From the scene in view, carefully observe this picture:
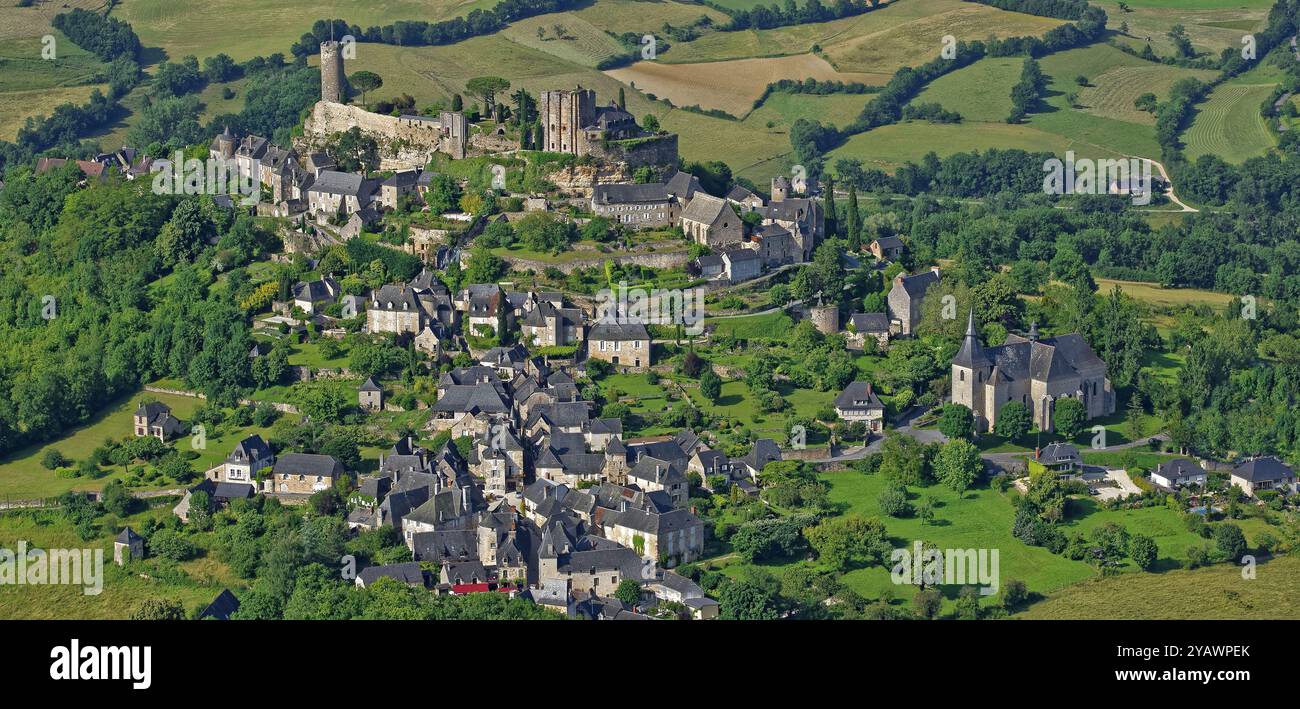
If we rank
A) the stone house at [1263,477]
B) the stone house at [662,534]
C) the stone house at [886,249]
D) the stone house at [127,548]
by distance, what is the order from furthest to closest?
the stone house at [886,249] < the stone house at [1263,477] < the stone house at [127,548] < the stone house at [662,534]

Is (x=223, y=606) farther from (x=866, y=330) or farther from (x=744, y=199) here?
(x=744, y=199)

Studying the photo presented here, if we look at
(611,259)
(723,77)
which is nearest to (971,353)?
(611,259)

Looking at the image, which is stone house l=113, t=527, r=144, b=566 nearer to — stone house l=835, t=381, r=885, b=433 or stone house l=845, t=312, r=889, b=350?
stone house l=835, t=381, r=885, b=433

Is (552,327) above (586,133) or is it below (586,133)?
below

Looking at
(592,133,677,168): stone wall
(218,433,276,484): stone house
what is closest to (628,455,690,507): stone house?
(218,433,276,484): stone house

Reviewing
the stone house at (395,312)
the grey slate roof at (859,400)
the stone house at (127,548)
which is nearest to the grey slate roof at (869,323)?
the grey slate roof at (859,400)

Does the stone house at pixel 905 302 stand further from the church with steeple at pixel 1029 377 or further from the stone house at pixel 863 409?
the stone house at pixel 863 409
